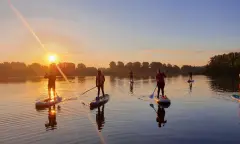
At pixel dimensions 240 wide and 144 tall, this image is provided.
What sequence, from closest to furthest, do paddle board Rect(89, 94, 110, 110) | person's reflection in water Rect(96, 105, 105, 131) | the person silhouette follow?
person's reflection in water Rect(96, 105, 105, 131)
the person silhouette
paddle board Rect(89, 94, 110, 110)

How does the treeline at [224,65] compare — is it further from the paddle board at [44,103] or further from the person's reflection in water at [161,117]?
the paddle board at [44,103]

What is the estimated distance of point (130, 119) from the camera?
1647cm

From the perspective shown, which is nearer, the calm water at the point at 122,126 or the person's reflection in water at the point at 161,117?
the calm water at the point at 122,126

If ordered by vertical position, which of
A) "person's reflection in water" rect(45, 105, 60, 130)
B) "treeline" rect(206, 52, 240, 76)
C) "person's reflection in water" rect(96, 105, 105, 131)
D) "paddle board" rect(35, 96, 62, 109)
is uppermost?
"treeline" rect(206, 52, 240, 76)

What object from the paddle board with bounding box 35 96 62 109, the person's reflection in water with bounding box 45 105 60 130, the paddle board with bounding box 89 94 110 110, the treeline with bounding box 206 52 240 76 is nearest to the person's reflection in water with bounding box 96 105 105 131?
the paddle board with bounding box 89 94 110 110

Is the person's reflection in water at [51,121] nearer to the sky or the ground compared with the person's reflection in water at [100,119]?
nearer to the ground

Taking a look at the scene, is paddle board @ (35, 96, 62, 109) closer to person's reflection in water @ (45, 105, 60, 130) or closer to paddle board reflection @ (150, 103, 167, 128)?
person's reflection in water @ (45, 105, 60, 130)

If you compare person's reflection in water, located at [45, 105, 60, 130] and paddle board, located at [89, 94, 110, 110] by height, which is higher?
paddle board, located at [89, 94, 110, 110]

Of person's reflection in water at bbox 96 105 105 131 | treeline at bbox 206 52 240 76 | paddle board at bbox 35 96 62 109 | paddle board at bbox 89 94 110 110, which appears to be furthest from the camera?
treeline at bbox 206 52 240 76

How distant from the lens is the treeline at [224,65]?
125 metres

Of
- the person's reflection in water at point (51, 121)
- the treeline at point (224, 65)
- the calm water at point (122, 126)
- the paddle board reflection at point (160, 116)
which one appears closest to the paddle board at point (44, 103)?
the calm water at point (122, 126)

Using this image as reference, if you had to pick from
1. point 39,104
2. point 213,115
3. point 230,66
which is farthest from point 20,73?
point 213,115

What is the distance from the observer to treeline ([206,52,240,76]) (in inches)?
4931

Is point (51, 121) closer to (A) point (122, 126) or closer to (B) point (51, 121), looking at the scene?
(B) point (51, 121)
